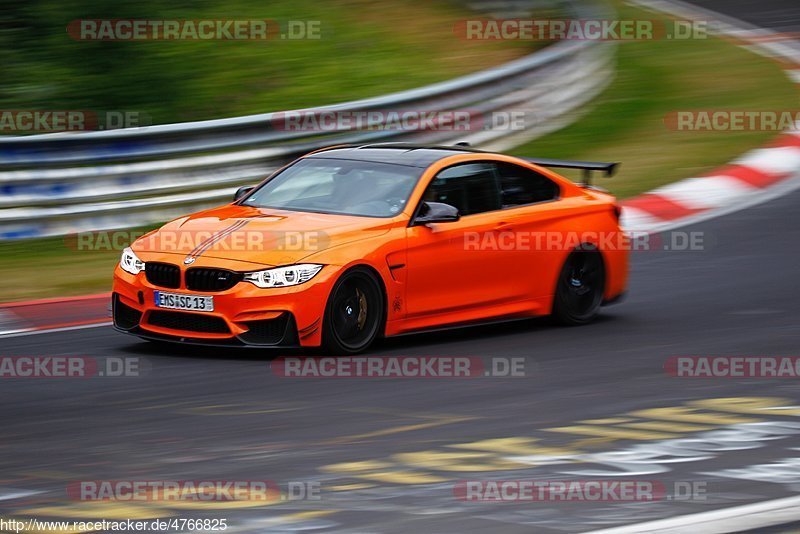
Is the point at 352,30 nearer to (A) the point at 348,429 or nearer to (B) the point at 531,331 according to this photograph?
(B) the point at 531,331

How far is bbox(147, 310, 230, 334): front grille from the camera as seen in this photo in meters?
8.83

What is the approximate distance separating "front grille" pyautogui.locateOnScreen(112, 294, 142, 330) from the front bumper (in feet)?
0.81

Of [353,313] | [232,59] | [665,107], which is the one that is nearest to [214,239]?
[353,313]

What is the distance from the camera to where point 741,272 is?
1226cm

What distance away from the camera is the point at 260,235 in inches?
359

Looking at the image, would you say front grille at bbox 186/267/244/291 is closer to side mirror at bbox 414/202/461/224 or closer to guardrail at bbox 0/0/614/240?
side mirror at bbox 414/202/461/224

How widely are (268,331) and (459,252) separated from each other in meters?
1.66

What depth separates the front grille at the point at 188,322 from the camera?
8.83 metres

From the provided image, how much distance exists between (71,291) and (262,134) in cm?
331

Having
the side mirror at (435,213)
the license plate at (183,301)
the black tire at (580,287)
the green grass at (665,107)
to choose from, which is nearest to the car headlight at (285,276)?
the license plate at (183,301)

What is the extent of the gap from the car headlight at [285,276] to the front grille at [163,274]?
1.82ft

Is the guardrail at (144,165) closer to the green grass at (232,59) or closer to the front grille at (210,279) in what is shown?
the green grass at (232,59)

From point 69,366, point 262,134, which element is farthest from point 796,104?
point 69,366

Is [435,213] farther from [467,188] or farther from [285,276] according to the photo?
[285,276]
